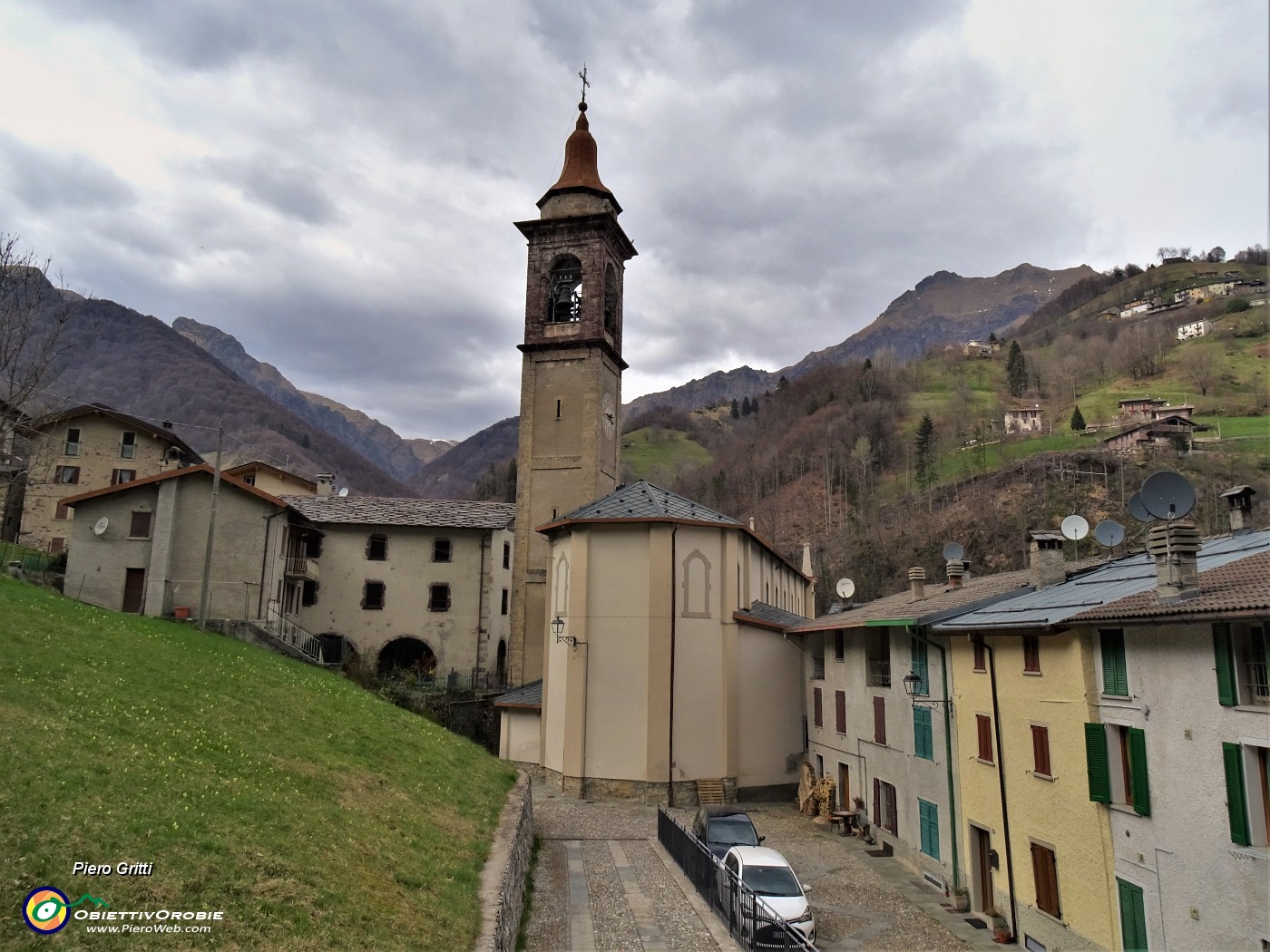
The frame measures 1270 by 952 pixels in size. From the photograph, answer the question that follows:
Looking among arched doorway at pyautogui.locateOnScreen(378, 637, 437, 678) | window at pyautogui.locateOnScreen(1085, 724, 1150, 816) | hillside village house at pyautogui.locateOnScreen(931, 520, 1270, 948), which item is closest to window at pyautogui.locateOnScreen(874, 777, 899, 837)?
hillside village house at pyautogui.locateOnScreen(931, 520, 1270, 948)

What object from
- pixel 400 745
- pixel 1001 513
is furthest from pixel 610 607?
pixel 1001 513

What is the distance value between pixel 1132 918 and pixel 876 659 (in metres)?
11.1

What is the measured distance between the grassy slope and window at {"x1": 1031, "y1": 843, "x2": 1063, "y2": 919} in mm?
10448

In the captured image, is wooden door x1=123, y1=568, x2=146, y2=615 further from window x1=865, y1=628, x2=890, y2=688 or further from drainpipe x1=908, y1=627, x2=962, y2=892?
drainpipe x1=908, y1=627, x2=962, y2=892

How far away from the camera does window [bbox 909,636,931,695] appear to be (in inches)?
795

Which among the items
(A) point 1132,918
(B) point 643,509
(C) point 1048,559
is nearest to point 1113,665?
(A) point 1132,918

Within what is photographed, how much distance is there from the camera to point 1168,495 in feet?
45.8

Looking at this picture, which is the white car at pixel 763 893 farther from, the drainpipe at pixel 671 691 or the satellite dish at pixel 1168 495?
the drainpipe at pixel 671 691

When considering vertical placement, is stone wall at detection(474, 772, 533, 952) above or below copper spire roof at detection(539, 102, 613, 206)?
below

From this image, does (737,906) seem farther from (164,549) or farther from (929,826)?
(164,549)

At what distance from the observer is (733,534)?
30734mm

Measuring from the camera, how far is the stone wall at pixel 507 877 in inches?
455

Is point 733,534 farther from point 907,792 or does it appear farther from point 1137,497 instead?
point 1137,497

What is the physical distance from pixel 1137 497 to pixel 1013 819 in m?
6.88
